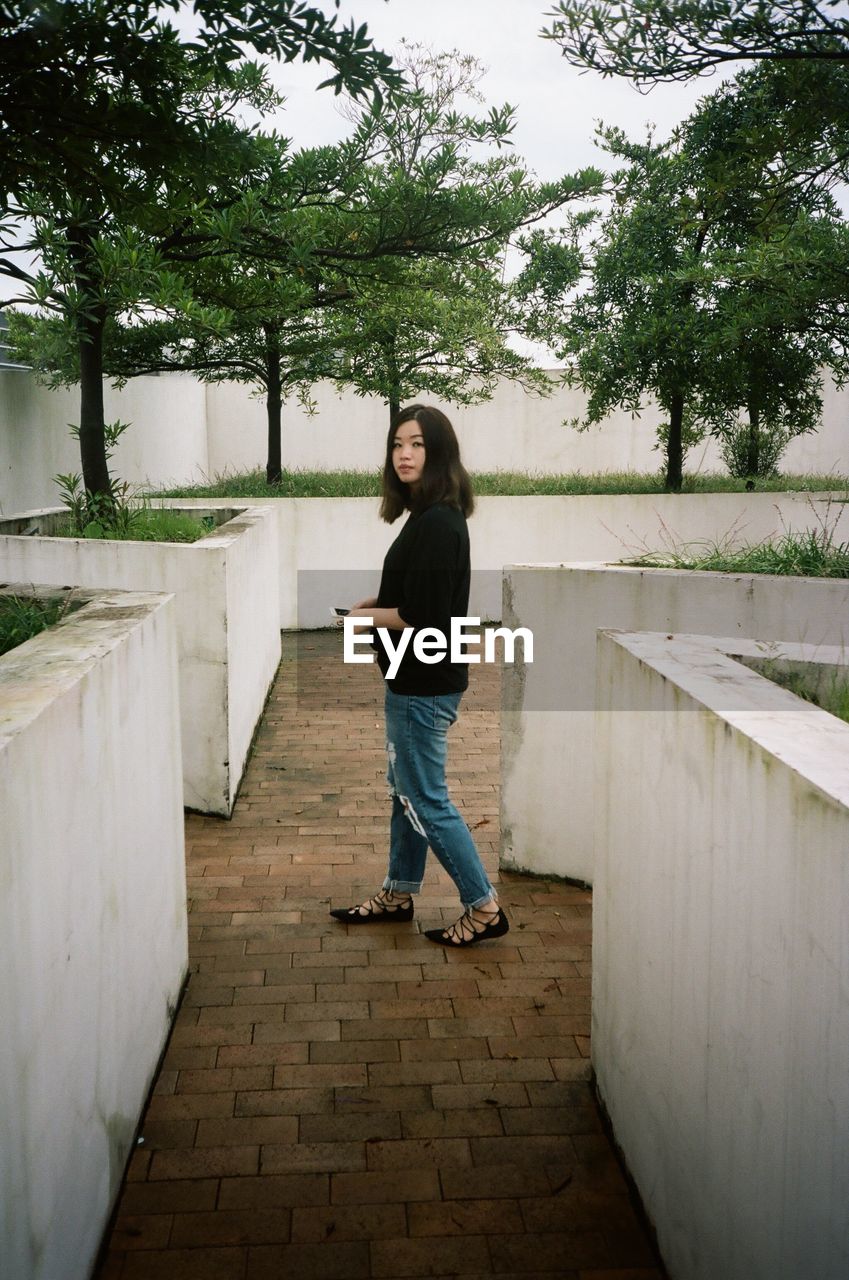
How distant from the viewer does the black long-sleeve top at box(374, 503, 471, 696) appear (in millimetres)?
3658

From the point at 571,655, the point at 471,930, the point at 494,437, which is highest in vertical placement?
the point at 494,437

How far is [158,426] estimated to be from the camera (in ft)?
41.0

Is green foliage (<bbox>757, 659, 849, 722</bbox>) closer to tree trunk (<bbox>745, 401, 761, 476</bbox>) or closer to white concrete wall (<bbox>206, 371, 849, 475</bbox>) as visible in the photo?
tree trunk (<bbox>745, 401, 761, 476</bbox>)

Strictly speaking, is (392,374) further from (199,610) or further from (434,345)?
(199,610)

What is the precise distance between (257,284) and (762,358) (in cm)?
472

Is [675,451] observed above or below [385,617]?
above

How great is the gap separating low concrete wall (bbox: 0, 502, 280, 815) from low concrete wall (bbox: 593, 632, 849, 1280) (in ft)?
9.14

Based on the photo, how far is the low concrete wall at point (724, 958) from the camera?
5.53 feet

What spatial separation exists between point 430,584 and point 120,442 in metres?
8.57

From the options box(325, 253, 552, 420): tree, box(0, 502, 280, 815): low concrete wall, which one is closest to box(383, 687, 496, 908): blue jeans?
box(0, 502, 280, 815): low concrete wall

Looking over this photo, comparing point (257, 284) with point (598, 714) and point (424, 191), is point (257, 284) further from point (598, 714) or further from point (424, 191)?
point (598, 714)

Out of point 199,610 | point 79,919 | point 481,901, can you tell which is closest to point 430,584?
point 481,901

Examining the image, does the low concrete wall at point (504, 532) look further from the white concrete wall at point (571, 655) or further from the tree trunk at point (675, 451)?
the white concrete wall at point (571, 655)

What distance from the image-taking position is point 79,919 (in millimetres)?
2354
